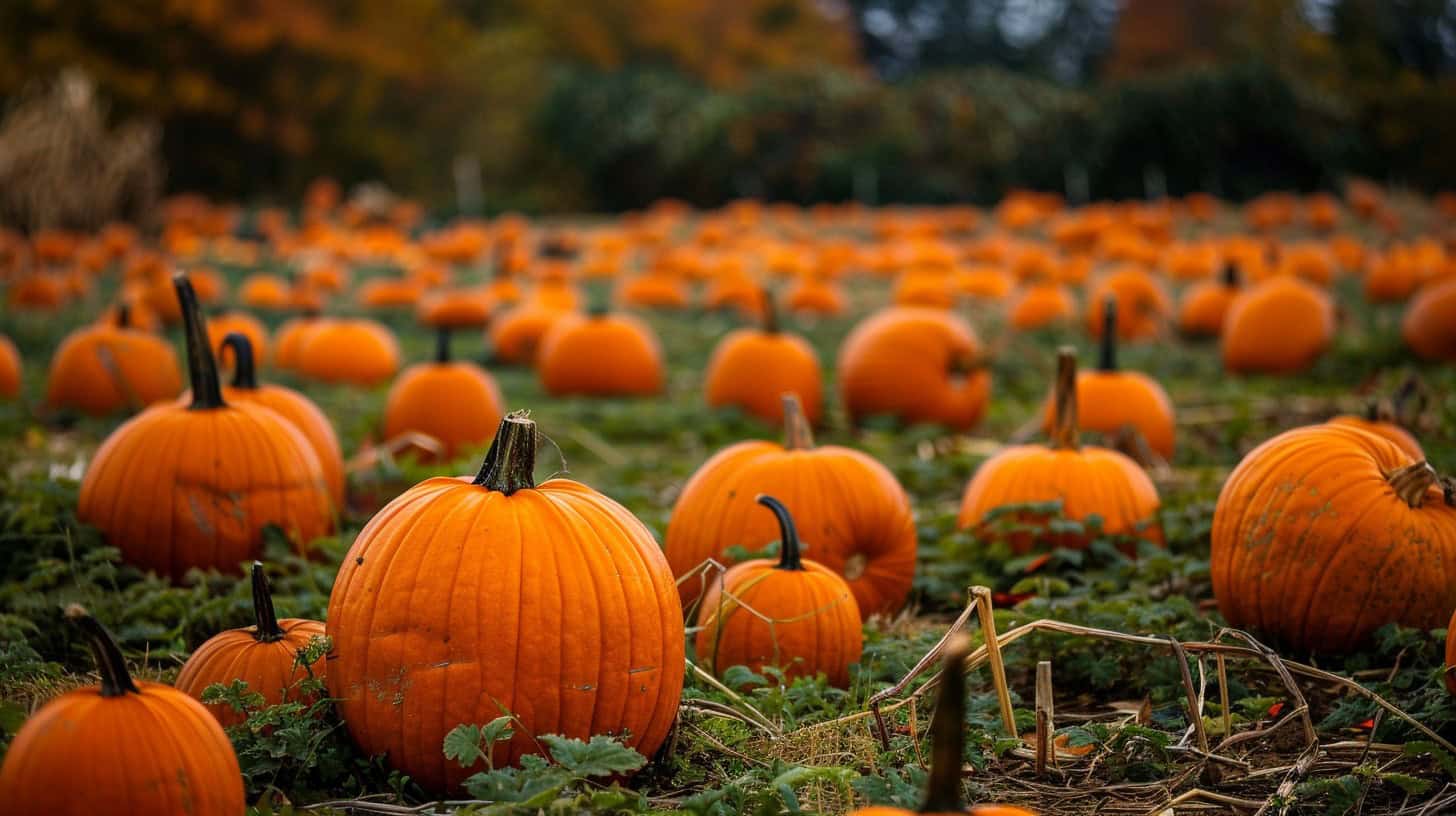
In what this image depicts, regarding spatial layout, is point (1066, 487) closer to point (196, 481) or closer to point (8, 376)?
point (196, 481)

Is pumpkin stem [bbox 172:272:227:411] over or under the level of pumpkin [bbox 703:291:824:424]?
over

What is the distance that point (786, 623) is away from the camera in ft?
10.2

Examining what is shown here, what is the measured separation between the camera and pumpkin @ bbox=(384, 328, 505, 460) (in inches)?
225

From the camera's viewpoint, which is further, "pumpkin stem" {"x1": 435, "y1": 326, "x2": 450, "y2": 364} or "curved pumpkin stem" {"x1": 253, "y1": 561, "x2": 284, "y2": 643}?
"pumpkin stem" {"x1": 435, "y1": 326, "x2": 450, "y2": 364}

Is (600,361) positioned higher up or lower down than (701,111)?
lower down

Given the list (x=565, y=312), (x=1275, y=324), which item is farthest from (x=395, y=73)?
(x=1275, y=324)

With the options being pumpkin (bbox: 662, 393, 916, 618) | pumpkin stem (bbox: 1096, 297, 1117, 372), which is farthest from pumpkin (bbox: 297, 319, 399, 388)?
pumpkin (bbox: 662, 393, 916, 618)

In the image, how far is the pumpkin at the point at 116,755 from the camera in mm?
2020

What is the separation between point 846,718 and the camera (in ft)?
8.76

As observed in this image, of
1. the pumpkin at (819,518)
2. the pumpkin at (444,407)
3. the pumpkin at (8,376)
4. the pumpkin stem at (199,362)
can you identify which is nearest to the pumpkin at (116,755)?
the pumpkin at (819,518)

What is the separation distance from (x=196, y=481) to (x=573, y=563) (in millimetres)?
1770

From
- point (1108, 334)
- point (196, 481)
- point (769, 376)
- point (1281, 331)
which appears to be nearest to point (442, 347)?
point (769, 376)

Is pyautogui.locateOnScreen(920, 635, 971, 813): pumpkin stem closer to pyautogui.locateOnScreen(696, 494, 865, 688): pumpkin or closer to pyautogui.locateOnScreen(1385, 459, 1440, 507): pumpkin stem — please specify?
pyautogui.locateOnScreen(696, 494, 865, 688): pumpkin

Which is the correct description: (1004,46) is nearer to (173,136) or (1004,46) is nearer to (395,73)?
(395,73)
